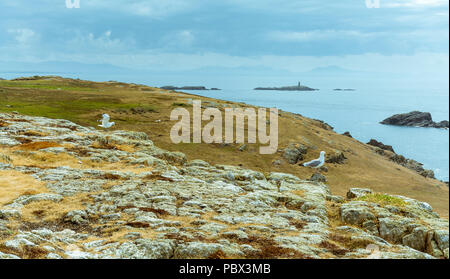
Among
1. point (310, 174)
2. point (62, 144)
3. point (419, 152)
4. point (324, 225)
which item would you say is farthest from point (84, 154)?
point (419, 152)

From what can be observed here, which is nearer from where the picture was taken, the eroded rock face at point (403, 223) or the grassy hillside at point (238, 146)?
the eroded rock face at point (403, 223)

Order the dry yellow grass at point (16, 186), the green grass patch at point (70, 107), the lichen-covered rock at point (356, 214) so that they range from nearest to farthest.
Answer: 1. the dry yellow grass at point (16, 186)
2. the lichen-covered rock at point (356, 214)
3. the green grass patch at point (70, 107)

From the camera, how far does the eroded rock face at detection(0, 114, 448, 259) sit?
47.3ft

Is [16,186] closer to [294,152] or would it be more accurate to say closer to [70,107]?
[294,152]

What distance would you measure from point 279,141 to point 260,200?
4872 centimetres

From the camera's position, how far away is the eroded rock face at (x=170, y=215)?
568 inches

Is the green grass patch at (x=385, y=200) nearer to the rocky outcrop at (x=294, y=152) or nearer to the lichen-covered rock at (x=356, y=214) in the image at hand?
the lichen-covered rock at (x=356, y=214)

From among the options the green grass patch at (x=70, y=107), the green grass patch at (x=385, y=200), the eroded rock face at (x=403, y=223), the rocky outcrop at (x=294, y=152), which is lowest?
the eroded rock face at (x=403, y=223)

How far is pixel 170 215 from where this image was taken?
65.9ft

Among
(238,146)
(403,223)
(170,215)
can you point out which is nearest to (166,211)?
(170,215)

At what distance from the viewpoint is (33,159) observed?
30.6 m

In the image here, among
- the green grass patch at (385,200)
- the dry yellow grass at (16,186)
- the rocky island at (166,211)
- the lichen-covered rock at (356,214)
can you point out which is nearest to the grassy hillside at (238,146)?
the rocky island at (166,211)
